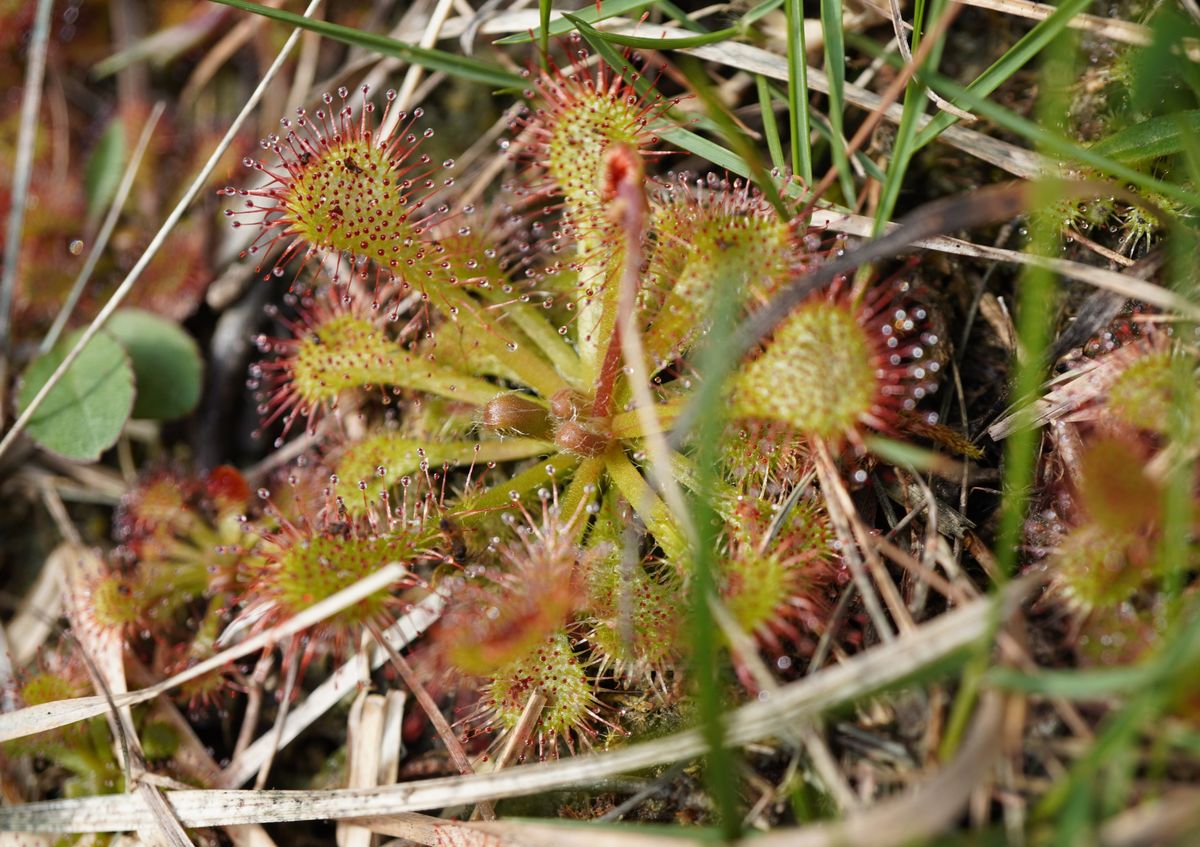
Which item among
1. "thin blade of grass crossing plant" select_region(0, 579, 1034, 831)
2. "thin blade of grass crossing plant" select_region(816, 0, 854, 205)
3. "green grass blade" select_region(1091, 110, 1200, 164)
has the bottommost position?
"thin blade of grass crossing plant" select_region(0, 579, 1034, 831)

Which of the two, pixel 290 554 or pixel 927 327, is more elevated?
pixel 927 327

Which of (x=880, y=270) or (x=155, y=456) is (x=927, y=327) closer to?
(x=880, y=270)

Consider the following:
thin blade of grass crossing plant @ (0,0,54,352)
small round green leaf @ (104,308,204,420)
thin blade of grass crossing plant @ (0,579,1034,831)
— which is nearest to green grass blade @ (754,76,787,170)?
thin blade of grass crossing plant @ (0,579,1034,831)

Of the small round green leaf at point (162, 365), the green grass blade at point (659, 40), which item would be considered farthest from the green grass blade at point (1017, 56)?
the small round green leaf at point (162, 365)

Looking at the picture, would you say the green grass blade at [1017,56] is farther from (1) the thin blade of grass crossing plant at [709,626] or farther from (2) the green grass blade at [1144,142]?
(1) the thin blade of grass crossing plant at [709,626]

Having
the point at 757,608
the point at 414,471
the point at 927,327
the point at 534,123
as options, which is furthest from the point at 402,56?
Answer: the point at 757,608

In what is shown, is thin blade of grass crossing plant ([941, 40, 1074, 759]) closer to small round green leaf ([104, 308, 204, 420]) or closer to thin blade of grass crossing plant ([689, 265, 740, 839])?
thin blade of grass crossing plant ([689, 265, 740, 839])

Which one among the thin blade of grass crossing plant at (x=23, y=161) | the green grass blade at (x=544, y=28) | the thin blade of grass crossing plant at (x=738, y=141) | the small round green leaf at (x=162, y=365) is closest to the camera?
the thin blade of grass crossing plant at (x=738, y=141)
